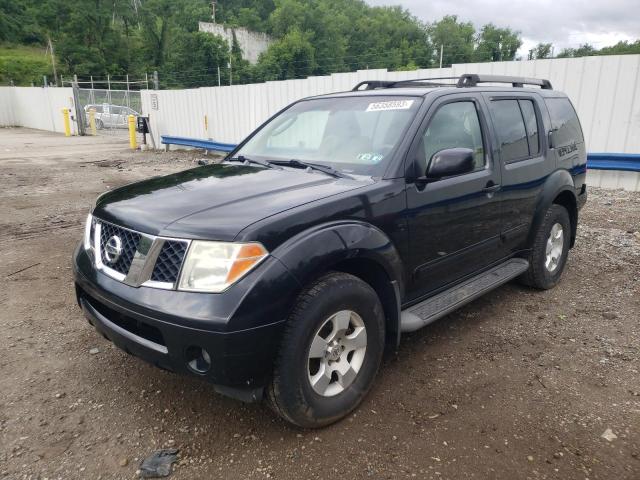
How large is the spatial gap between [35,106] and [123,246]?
32.8m

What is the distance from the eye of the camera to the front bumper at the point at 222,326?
225 centimetres

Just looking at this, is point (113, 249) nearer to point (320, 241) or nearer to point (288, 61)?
point (320, 241)

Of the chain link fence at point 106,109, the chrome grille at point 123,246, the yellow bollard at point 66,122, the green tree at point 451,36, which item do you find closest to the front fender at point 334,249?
the chrome grille at point 123,246

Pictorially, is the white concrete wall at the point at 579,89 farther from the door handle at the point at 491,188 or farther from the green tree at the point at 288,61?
the green tree at the point at 288,61

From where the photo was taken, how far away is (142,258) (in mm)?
2486

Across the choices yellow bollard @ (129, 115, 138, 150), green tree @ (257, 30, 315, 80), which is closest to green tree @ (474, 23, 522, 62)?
green tree @ (257, 30, 315, 80)

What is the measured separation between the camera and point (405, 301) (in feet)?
10.7

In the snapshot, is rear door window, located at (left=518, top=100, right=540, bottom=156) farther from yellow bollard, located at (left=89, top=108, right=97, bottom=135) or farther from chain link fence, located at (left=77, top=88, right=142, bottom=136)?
yellow bollard, located at (left=89, top=108, right=97, bottom=135)

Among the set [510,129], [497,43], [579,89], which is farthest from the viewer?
[497,43]

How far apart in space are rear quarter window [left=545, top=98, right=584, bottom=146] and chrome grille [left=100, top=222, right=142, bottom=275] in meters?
3.91

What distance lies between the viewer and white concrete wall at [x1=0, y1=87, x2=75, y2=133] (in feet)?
89.8

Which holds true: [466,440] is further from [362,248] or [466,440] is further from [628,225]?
[628,225]

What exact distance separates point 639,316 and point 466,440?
246 cm

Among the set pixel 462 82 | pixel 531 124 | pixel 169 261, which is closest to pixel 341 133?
pixel 462 82
